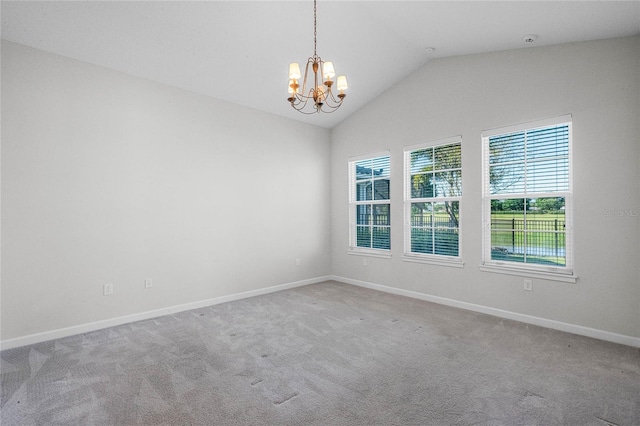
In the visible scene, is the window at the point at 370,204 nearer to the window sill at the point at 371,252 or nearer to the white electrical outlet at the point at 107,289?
the window sill at the point at 371,252

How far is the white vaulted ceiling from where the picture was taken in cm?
289

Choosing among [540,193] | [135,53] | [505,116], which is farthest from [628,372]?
[135,53]

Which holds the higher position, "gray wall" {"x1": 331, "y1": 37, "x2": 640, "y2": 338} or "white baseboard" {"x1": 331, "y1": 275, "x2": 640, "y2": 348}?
"gray wall" {"x1": 331, "y1": 37, "x2": 640, "y2": 338}

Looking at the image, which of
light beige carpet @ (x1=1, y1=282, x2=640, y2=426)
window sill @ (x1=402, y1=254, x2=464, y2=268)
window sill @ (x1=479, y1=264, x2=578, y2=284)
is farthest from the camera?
window sill @ (x1=402, y1=254, x2=464, y2=268)

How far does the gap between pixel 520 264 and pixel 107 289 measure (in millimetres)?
4796

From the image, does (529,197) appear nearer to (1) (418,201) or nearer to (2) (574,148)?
(2) (574,148)

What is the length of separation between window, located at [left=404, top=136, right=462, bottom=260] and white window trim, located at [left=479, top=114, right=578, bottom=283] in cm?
34

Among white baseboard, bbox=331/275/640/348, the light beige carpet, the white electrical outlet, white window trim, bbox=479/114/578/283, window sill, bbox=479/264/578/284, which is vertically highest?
white window trim, bbox=479/114/578/283

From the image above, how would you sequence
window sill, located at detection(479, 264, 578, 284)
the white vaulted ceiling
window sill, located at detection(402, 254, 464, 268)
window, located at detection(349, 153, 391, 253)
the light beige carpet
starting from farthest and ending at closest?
window, located at detection(349, 153, 391, 253) < window sill, located at detection(402, 254, 464, 268) < window sill, located at detection(479, 264, 578, 284) < the white vaulted ceiling < the light beige carpet

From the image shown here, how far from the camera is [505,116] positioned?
12.5ft

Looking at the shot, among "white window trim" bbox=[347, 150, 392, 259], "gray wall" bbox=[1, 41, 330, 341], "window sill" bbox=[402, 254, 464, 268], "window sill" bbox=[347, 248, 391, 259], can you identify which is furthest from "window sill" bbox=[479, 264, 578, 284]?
"gray wall" bbox=[1, 41, 330, 341]

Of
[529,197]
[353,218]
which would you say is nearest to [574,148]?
[529,197]

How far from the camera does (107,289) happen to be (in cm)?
362

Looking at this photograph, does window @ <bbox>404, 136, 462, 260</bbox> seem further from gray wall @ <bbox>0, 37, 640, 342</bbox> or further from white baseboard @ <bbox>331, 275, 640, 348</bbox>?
white baseboard @ <bbox>331, 275, 640, 348</bbox>
